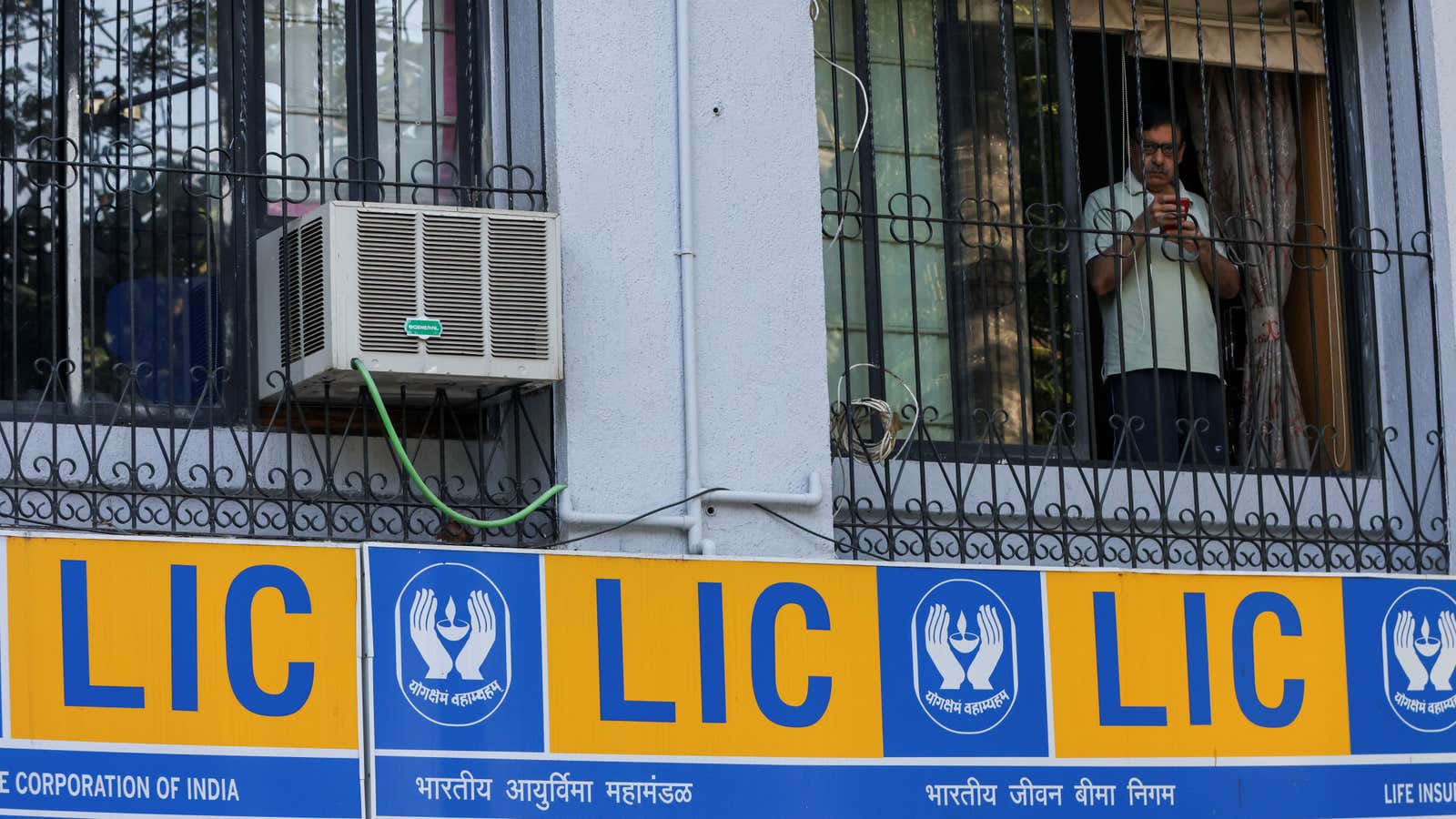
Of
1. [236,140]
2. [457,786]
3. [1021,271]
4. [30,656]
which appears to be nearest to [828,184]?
[1021,271]

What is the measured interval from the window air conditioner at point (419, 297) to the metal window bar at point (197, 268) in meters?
0.19

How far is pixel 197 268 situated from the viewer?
8.19 metres

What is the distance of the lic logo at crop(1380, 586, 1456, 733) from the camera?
880 centimetres

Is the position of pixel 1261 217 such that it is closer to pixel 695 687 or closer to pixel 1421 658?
pixel 1421 658

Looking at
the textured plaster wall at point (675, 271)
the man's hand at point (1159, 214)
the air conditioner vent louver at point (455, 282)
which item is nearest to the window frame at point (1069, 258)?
the man's hand at point (1159, 214)

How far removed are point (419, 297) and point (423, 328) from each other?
0.37 feet

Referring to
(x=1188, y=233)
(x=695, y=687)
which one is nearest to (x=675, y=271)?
(x=695, y=687)

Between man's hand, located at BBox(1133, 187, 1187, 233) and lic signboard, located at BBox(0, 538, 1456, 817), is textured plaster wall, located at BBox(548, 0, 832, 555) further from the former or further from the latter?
man's hand, located at BBox(1133, 187, 1187, 233)

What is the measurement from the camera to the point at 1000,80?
962 cm

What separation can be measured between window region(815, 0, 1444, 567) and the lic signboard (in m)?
0.44

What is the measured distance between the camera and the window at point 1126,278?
8977mm

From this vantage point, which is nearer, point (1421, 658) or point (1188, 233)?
point (1421, 658)

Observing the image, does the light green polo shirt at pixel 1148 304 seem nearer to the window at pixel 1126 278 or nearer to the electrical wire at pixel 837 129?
the window at pixel 1126 278

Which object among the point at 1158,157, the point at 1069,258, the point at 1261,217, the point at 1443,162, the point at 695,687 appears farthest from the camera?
the point at 1261,217
